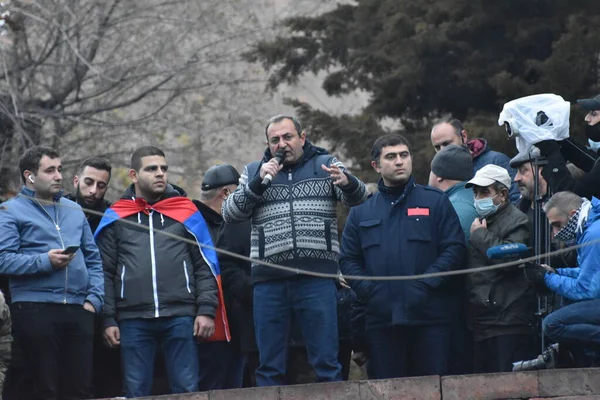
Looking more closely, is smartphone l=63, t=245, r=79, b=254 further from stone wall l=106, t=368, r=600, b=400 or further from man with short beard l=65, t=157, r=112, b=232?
stone wall l=106, t=368, r=600, b=400

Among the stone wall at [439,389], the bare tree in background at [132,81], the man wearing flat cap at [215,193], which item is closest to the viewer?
the stone wall at [439,389]

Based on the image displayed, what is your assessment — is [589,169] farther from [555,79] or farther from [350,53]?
[350,53]

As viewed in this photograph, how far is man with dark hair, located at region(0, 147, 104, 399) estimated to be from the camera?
11703 mm

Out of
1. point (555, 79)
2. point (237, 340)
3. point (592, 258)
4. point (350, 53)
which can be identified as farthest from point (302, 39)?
point (592, 258)

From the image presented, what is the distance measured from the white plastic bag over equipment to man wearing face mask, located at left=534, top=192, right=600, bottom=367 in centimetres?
68

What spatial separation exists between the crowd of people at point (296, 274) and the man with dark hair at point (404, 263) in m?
0.01

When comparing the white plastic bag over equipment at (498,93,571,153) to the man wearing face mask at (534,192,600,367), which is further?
the white plastic bag over equipment at (498,93,571,153)

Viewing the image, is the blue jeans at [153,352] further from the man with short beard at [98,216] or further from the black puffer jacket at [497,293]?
the black puffer jacket at [497,293]

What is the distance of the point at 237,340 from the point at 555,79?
6927mm

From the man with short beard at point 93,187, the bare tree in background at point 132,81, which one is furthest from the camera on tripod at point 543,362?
the bare tree in background at point 132,81

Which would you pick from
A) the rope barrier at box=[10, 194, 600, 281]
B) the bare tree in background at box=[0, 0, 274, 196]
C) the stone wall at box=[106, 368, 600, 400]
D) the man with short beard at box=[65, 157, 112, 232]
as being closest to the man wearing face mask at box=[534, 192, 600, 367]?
the rope barrier at box=[10, 194, 600, 281]

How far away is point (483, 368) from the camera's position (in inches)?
481

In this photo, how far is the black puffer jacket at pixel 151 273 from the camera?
12094 millimetres

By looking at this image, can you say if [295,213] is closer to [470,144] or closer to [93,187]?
[93,187]
